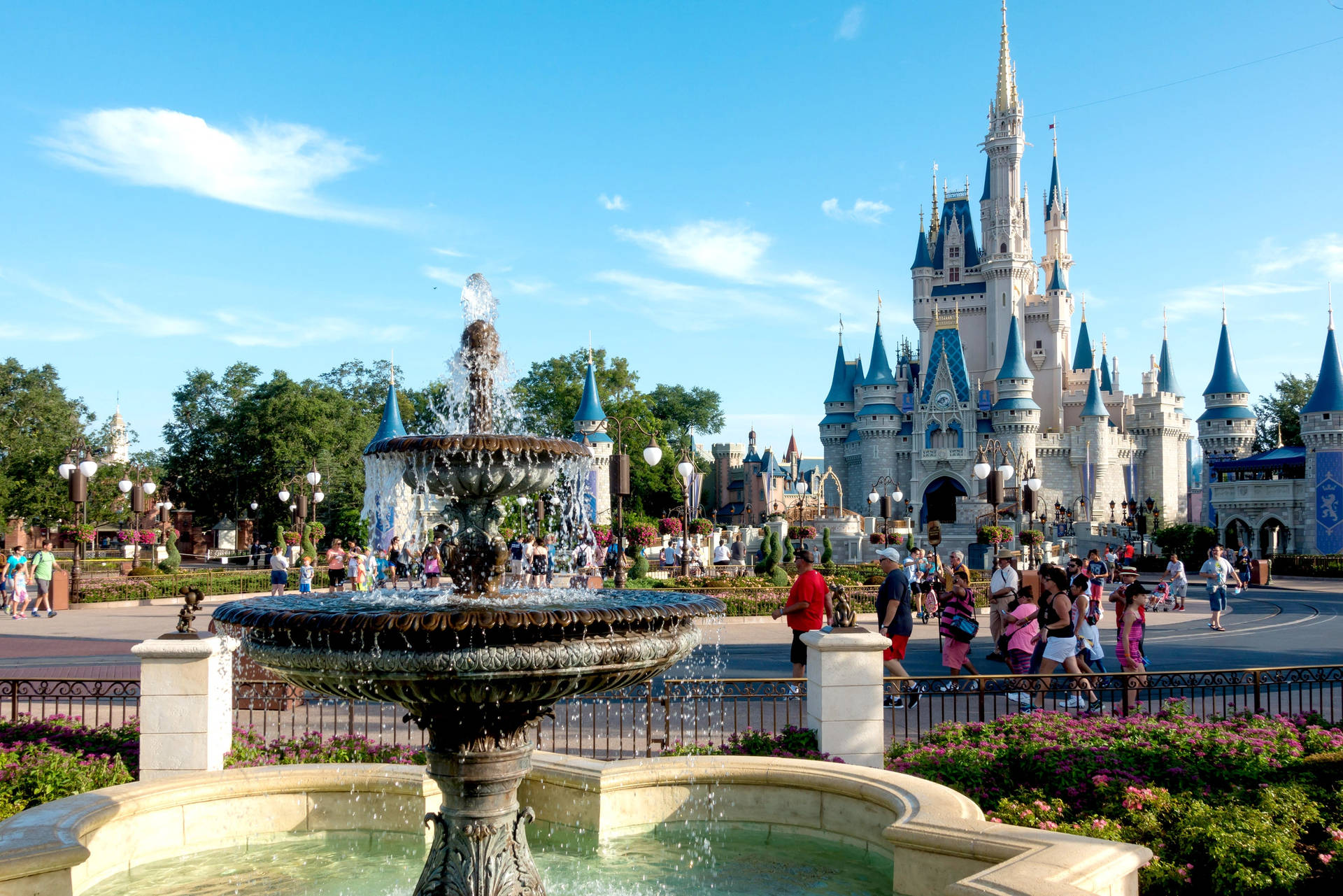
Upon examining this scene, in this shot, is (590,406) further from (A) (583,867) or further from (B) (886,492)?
(A) (583,867)

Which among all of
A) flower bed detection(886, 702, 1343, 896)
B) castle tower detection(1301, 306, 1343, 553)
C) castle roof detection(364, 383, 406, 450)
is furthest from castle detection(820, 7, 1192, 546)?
flower bed detection(886, 702, 1343, 896)

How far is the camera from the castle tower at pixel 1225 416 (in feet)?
203


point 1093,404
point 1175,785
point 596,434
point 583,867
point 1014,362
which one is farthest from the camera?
point 1093,404

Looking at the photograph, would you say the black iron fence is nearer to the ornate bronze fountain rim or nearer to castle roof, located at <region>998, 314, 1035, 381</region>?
the ornate bronze fountain rim

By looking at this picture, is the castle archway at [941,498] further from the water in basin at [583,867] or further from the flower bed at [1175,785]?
the water in basin at [583,867]

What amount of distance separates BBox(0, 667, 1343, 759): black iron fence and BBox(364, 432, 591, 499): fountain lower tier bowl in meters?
2.94

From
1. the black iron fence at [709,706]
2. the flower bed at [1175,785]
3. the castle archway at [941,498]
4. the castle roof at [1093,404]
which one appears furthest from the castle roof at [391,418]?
the castle roof at [1093,404]

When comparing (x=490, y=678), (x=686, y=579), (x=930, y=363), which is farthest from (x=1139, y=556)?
(x=490, y=678)

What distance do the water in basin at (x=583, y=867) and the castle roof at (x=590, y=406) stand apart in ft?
161

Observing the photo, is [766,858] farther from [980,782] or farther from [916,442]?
[916,442]

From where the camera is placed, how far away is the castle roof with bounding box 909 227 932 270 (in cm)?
7625

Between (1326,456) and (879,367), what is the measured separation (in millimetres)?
31098

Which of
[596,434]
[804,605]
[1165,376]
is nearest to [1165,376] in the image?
[1165,376]

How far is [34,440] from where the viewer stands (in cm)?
4725
